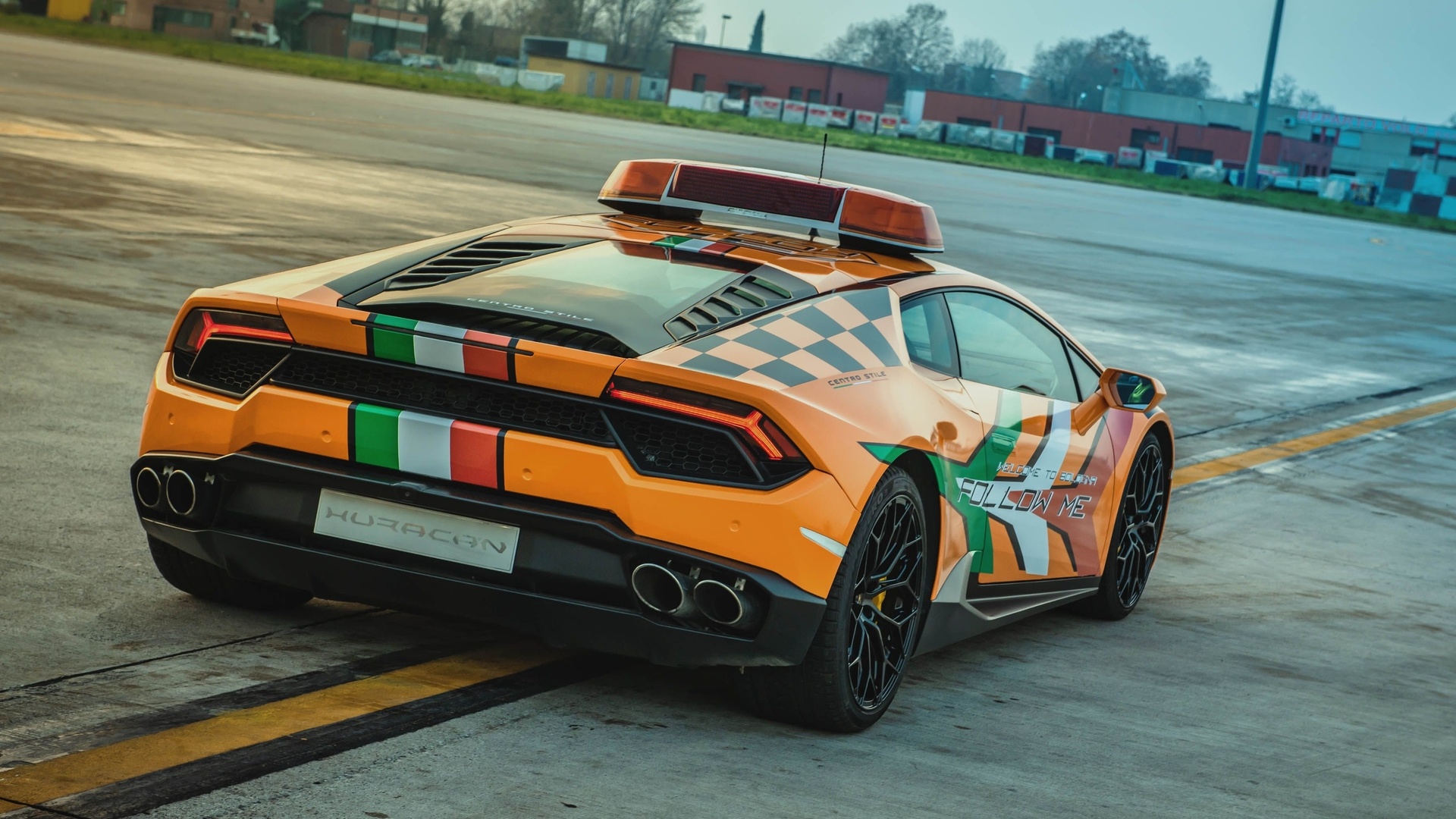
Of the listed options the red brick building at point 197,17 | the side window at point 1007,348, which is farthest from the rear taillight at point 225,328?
the red brick building at point 197,17

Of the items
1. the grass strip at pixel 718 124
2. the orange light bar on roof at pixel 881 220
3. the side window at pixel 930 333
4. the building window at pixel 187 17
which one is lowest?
the side window at pixel 930 333

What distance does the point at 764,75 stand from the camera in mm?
111250

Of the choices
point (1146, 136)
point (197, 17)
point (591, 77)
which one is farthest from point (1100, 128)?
point (197, 17)

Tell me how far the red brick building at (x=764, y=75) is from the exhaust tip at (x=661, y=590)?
10893 cm

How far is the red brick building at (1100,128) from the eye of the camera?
4395 inches

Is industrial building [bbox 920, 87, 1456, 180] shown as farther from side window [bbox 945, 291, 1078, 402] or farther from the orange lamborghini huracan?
the orange lamborghini huracan

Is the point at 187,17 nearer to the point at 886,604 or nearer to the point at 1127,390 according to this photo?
the point at 1127,390

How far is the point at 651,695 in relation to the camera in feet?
14.2

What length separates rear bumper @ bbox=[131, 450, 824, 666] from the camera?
382 cm

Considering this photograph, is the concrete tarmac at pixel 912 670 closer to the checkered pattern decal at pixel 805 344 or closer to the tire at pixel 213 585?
the tire at pixel 213 585

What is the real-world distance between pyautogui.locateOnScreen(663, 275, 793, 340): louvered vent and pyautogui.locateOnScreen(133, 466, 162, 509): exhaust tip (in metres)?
1.41

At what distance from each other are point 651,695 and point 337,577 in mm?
885

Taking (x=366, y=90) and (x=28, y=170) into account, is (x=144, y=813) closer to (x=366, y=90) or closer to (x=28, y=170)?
(x=28, y=170)

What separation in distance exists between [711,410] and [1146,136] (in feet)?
370
